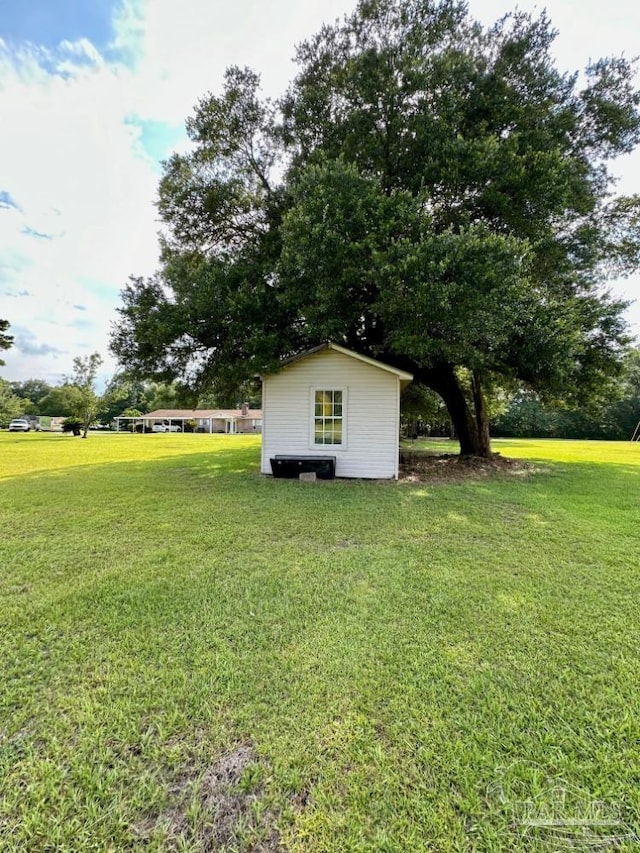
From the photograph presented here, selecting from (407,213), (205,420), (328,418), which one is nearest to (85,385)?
(328,418)

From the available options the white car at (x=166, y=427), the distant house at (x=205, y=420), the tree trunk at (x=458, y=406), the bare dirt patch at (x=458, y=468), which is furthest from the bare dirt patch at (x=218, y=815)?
the white car at (x=166, y=427)

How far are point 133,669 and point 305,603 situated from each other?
138 centimetres

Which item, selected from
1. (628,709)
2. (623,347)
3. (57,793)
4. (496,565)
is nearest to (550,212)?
(623,347)

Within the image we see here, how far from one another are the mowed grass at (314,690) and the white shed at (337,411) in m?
4.91

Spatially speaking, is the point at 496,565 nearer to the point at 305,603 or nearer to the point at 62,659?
the point at 305,603

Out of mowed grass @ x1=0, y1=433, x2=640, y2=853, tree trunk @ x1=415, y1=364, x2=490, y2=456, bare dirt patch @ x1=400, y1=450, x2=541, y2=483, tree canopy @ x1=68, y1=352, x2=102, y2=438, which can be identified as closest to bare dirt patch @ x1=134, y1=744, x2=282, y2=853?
mowed grass @ x1=0, y1=433, x2=640, y2=853

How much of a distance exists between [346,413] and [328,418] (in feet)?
1.69

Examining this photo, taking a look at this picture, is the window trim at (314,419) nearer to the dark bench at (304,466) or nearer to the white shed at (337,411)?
the white shed at (337,411)

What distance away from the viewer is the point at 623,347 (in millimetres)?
11391

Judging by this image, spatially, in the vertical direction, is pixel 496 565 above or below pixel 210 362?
below

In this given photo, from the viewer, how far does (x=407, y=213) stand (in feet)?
26.8

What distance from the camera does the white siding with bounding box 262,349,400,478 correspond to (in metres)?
9.82

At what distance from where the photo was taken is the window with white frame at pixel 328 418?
1006 centimetres

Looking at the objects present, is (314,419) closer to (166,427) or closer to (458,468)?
(458,468)
